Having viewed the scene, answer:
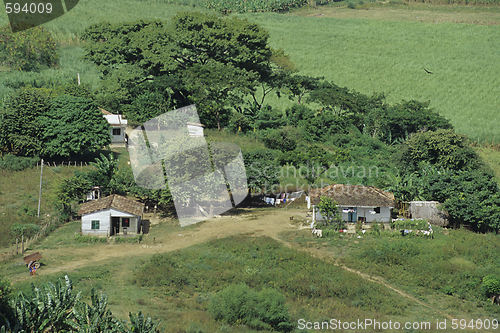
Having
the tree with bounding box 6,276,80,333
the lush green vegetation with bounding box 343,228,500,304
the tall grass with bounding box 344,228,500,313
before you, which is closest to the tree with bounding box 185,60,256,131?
the lush green vegetation with bounding box 343,228,500,304

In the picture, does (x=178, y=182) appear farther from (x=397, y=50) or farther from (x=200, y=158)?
(x=397, y=50)

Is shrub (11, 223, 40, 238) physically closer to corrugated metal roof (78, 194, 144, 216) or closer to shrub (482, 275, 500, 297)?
corrugated metal roof (78, 194, 144, 216)

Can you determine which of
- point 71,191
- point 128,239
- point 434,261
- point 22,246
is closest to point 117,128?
point 71,191

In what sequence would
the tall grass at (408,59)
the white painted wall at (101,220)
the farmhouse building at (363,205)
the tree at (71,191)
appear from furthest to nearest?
the tall grass at (408,59) < the tree at (71,191) < the farmhouse building at (363,205) < the white painted wall at (101,220)

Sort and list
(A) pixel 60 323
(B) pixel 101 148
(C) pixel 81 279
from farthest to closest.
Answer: (B) pixel 101 148
(C) pixel 81 279
(A) pixel 60 323

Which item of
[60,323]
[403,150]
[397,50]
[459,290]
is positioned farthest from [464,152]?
[397,50]

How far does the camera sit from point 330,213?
4728cm

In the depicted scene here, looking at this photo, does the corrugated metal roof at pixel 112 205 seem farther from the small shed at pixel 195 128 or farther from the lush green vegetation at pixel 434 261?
the small shed at pixel 195 128

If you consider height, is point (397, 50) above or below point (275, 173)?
above

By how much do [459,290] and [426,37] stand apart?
355 ft

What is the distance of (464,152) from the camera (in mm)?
58844

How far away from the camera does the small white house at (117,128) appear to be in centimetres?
6862

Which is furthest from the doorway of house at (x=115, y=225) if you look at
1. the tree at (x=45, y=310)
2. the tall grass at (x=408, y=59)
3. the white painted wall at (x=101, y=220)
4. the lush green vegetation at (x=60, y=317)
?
the tall grass at (x=408, y=59)

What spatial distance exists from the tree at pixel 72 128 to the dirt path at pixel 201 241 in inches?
713
